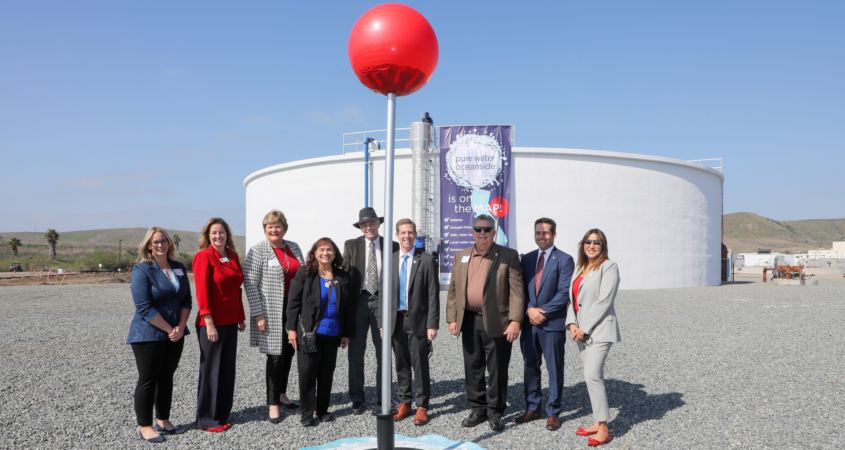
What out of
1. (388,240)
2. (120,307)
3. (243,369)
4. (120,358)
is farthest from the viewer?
(120,307)

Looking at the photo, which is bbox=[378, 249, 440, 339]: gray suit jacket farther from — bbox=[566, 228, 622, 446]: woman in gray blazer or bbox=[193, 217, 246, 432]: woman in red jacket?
bbox=[193, 217, 246, 432]: woman in red jacket

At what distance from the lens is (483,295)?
376 cm

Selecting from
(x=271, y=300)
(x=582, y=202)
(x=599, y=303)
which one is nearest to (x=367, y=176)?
(x=582, y=202)

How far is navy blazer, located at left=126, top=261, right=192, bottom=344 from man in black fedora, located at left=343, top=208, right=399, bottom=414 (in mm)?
1307

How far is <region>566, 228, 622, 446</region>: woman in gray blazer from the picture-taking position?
3465 millimetres

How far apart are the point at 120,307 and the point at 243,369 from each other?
910 cm

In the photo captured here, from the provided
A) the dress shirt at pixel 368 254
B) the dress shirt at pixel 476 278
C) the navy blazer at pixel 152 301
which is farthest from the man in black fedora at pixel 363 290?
the navy blazer at pixel 152 301

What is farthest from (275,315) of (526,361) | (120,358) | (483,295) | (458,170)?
(458,170)

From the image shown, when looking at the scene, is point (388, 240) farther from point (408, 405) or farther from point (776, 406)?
point (776, 406)

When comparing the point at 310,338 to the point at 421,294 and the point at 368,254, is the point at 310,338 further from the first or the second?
the point at 421,294

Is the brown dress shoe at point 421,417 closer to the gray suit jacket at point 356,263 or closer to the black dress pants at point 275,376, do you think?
the gray suit jacket at point 356,263

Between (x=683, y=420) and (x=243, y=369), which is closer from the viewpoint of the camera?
(x=683, y=420)

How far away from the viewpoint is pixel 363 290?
13.6 feet

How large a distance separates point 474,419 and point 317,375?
132 centimetres
